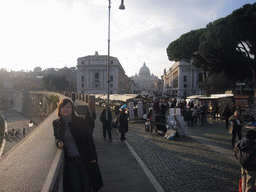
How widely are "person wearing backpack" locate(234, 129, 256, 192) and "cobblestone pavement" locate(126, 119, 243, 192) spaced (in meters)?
0.76

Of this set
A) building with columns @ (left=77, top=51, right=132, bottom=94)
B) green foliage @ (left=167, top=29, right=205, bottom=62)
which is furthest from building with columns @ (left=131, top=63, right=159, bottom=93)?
green foliage @ (left=167, top=29, right=205, bottom=62)

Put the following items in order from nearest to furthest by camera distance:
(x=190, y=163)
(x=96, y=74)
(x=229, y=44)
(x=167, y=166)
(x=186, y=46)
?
1. (x=167, y=166)
2. (x=190, y=163)
3. (x=229, y=44)
4. (x=186, y=46)
5. (x=96, y=74)

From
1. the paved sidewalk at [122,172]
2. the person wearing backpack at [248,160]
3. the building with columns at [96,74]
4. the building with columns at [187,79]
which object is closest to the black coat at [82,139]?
the paved sidewalk at [122,172]

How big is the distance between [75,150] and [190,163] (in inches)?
163

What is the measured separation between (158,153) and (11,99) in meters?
66.2

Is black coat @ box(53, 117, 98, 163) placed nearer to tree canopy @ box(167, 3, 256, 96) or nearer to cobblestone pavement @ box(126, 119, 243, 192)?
cobblestone pavement @ box(126, 119, 243, 192)

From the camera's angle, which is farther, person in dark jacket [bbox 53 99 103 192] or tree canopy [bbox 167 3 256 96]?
tree canopy [bbox 167 3 256 96]

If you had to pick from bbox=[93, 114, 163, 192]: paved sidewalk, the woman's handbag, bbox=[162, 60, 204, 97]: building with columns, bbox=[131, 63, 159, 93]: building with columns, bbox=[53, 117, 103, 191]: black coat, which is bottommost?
bbox=[93, 114, 163, 192]: paved sidewalk

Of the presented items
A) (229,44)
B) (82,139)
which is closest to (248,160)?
(82,139)

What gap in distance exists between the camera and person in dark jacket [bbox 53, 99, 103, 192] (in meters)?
2.69

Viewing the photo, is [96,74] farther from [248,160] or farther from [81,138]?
[81,138]

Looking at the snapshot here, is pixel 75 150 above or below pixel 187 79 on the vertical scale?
below

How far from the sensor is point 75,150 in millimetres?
2727

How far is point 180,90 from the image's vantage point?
218 ft
